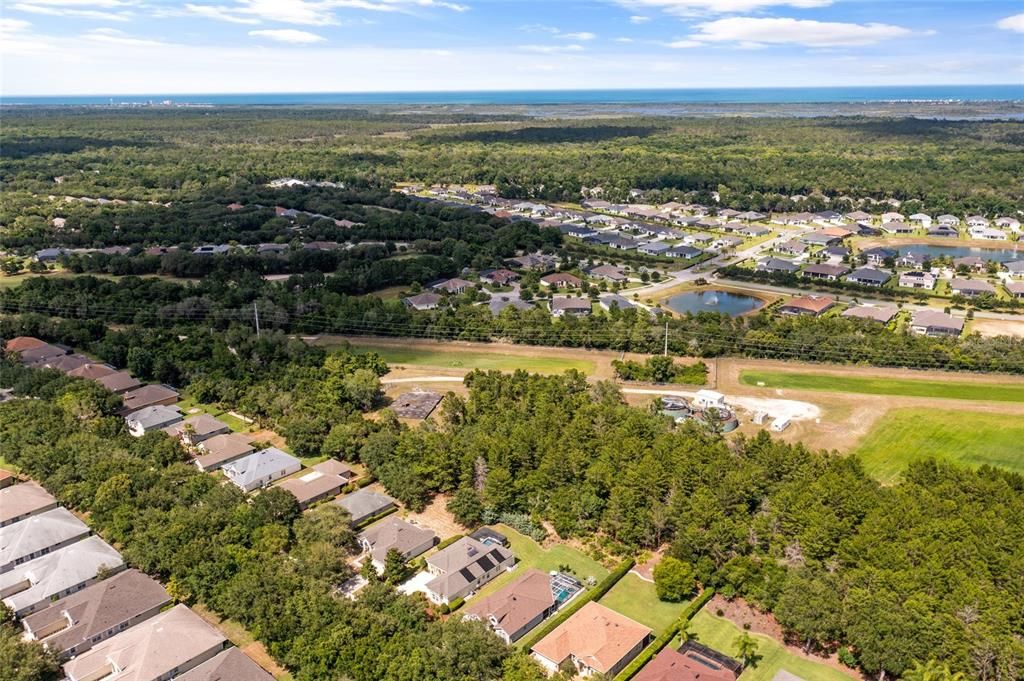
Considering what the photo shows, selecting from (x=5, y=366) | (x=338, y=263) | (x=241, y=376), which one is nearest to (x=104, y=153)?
(x=338, y=263)

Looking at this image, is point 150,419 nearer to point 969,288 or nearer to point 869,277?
point 869,277

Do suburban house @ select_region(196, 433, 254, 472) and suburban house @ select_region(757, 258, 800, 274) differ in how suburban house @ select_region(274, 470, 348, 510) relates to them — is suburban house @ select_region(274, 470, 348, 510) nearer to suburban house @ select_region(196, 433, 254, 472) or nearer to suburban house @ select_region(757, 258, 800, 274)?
suburban house @ select_region(196, 433, 254, 472)

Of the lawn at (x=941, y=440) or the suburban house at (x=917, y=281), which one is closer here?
the lawn at (x=941, y=440)

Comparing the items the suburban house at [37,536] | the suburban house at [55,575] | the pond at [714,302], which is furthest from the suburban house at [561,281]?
the suburban house at [55,575]

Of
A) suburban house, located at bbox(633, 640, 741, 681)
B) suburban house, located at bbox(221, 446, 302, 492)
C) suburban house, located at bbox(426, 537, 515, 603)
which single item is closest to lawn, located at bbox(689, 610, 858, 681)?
suburban house, located at bbox(633, 640, 741, 681)

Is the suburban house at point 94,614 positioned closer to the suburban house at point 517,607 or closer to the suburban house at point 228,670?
the suburban house at point 228,670
